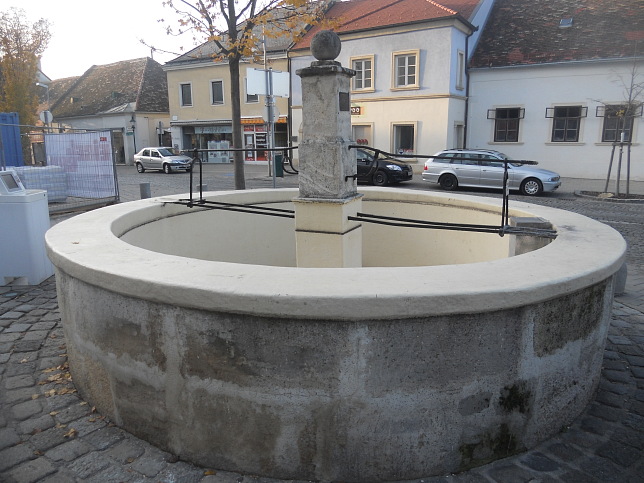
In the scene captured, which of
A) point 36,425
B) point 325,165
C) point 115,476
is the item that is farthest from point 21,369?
point 325,165

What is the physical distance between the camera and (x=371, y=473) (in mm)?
2949

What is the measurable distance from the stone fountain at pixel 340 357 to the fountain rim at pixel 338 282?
11 millimetres

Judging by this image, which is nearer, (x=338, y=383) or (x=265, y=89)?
(x=338, y=383)

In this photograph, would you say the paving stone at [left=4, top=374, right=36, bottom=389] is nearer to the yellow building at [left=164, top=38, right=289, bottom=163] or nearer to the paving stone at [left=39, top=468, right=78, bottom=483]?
the paving stone at [left=39, top=468, right=78, bottom=483]

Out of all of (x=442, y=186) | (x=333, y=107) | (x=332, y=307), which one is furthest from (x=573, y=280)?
(x=442, y=186)

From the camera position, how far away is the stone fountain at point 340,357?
9.27 ft

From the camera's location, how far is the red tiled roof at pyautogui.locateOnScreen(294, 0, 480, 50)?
24.1 metres

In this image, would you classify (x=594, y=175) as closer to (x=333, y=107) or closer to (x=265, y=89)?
(x=265, y=89)

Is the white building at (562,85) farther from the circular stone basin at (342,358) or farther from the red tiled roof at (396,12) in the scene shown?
the circular stone basin at (342,358)

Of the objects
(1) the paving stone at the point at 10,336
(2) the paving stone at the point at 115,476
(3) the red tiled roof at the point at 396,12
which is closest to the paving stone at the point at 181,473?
(2) the paving stone at the point at 115,476

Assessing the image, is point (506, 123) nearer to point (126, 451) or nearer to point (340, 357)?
point (340, 357)

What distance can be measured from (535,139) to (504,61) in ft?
12.7

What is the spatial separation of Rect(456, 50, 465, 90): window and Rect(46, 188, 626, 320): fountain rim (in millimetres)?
22284

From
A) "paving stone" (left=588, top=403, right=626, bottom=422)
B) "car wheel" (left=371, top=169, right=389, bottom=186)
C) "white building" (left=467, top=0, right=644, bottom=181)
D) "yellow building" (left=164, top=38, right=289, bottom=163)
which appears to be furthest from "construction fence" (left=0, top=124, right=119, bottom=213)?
"yellow building" (left=164, top=38, right=289, bottom=163)
